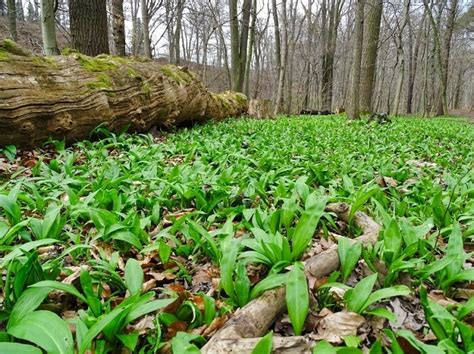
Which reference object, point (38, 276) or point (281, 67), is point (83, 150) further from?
point (281, 67)

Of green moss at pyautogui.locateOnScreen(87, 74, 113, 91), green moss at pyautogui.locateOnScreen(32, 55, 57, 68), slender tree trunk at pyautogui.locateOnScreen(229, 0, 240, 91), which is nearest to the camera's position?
green moss at pyautogui.locateOnScreen(32, 55, 57, 68)

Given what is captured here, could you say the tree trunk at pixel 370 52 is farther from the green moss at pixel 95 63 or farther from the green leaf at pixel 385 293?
the green leaf at pixel 385 293

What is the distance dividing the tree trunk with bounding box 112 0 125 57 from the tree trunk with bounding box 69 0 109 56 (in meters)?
0.78

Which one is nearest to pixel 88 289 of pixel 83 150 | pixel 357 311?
pixel 357 311

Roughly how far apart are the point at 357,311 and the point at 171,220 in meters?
1.17

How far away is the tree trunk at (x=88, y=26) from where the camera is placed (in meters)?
5.69

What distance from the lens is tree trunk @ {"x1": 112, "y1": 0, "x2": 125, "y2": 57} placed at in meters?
6.75

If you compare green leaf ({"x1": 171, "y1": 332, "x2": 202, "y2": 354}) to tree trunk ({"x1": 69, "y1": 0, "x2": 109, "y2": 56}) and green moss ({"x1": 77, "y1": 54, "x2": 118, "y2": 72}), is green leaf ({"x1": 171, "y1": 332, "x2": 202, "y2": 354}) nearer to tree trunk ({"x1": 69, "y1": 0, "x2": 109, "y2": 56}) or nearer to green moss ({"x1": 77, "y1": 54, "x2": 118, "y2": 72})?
green moss ({"x1": 77, "y1": 54, "x2": 118, "y2": 72})

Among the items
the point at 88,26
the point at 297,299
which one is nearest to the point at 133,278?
the point at 297,299

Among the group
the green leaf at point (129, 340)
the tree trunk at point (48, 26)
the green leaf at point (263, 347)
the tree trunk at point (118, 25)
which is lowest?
the green leaf at point (129, 340)

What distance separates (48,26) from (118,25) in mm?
2153

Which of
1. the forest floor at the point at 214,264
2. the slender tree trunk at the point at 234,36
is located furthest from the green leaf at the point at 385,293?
the slender tree trunk at the point at 234,36

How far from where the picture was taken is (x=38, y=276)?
4.26ft

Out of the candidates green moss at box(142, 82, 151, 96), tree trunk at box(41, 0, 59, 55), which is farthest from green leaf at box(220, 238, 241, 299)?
tree trunk at box(41, 0, 59, 55)
